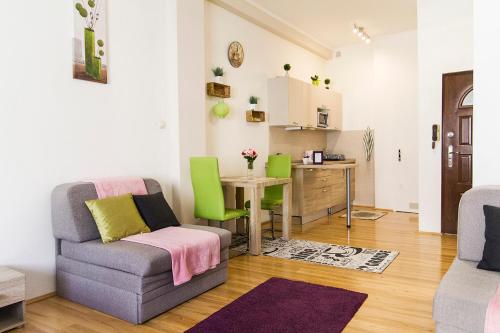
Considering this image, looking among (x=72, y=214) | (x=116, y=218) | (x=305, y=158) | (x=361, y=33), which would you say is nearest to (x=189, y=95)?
(x=116, y=218)

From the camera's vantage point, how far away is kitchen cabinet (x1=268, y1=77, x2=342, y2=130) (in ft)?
18.4

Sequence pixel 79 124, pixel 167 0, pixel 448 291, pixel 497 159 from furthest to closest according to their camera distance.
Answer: pixel 167 0 < pixel 79 124 < pixel 497 159 < pixel 448 291

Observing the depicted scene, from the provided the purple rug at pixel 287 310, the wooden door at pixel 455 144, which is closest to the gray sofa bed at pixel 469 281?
the purple rug at pixel 287 310

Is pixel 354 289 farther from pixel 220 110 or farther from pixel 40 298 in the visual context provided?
pixel 220 110

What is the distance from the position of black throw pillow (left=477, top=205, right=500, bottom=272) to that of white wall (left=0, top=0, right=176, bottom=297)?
2988 millimetres

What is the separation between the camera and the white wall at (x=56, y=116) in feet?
9.05

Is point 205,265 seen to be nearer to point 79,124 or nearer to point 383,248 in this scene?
point 79,124

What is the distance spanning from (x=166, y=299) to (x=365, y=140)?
17.8 ft

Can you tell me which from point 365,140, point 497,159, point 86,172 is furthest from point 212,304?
point 365,140

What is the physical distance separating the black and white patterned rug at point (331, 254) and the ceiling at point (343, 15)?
10.9ft

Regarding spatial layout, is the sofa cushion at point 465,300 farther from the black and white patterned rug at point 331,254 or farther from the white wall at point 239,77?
the white wall at point 239,77

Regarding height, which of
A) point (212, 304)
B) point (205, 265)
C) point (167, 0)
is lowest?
point (212, 304)

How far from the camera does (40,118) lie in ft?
9.59

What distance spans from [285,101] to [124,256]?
12.2 ft
